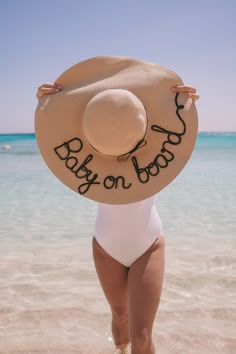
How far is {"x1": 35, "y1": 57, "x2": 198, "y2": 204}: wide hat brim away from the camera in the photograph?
1728 mm

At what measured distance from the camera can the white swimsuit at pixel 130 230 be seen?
186 cm

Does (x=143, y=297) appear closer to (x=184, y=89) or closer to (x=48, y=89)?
(x=184, y=89)

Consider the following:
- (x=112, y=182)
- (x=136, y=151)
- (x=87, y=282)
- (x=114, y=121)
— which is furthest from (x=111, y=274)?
(x=87, y=282)

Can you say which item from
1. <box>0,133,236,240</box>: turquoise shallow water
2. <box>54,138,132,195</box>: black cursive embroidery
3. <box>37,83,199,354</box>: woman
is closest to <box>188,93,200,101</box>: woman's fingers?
<box>37,83,199,354</box>: woman

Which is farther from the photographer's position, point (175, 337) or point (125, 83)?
point (175, 337)

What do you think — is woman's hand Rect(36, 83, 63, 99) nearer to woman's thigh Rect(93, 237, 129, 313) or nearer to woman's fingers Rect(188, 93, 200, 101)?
woman's fingers Rect(188, 93, 200, 101)

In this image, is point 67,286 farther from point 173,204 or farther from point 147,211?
point 173,204

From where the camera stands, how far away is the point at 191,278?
353 cm

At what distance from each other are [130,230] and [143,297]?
326 mm

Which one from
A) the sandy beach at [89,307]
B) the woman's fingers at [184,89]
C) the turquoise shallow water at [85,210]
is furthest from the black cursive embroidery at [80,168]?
the turquoise shallow water at [85,210]

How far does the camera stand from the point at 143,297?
178cm

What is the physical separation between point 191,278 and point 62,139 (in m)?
2.28

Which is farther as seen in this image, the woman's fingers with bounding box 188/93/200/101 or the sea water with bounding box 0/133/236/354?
the sea water with bounding box 0/133/236/354

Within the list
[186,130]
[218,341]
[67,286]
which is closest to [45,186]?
[67,286]
